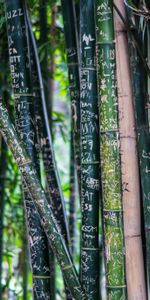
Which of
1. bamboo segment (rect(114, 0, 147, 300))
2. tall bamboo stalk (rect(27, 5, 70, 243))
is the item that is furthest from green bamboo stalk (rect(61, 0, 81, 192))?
bamboo segment (rect(114, 0, 147, 300))

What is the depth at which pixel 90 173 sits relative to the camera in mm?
1435

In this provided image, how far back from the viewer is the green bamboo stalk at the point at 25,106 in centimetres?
153

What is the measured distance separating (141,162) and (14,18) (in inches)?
22.0

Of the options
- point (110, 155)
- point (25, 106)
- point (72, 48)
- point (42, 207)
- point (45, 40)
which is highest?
point (45, 40)

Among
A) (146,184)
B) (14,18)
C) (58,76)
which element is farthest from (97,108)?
(58,76)

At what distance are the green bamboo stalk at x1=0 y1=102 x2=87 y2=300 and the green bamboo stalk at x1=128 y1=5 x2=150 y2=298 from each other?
0.62 ft

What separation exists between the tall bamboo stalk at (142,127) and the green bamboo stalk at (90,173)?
0.11 m

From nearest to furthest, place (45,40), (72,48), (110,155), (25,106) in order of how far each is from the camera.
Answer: (110,155)
(25,106)
(72,48)
(45,40)

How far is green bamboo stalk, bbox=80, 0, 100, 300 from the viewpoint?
1430 millimetres

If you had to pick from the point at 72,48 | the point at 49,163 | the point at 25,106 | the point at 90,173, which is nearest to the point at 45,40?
the point at 72,48

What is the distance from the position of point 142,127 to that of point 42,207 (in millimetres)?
322

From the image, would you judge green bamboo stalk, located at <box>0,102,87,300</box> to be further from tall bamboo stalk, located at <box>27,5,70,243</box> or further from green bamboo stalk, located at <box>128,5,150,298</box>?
tall bamboo stalk, located at <box>27,5,70,243</box>

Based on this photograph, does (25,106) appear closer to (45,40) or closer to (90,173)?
(90,173)

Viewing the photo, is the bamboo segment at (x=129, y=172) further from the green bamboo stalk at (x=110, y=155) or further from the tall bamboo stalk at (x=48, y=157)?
the tall bamboo stalk at (x=48, y=157)
